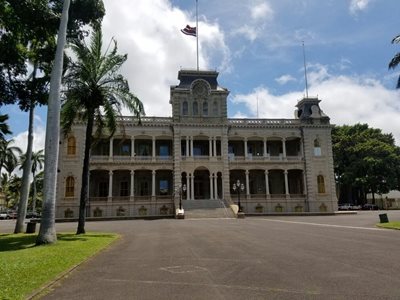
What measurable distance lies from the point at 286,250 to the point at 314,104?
41406 millimetres

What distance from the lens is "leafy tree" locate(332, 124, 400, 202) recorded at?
5866 cm

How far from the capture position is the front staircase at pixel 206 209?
38.8 m

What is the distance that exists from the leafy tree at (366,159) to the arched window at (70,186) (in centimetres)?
4221

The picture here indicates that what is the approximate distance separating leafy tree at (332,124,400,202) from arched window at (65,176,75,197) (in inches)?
1662

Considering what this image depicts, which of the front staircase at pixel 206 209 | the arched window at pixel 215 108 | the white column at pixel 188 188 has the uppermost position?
the arched window at pixel 215 108

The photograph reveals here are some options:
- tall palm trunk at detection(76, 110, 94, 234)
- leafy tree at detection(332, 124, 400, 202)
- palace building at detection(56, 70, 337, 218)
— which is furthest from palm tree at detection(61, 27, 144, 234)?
leafy tree at detection(332, 124, 400, 202)

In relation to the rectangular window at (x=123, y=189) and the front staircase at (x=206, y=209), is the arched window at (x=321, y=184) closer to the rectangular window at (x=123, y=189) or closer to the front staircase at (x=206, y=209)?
the front staircase at (x=206, y=209)

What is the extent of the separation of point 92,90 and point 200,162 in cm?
2589

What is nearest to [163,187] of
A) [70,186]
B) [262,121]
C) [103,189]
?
[103,189]

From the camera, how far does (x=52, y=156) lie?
615 inches

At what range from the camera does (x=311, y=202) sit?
4728 cm

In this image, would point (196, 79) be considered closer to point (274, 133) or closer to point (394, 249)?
point (274, 133)

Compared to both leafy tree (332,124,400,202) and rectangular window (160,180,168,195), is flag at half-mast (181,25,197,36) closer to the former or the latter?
rectangular window (160,180,168,195)

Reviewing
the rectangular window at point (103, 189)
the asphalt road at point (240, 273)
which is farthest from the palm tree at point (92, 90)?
the rectangular window at point (103, 189)
